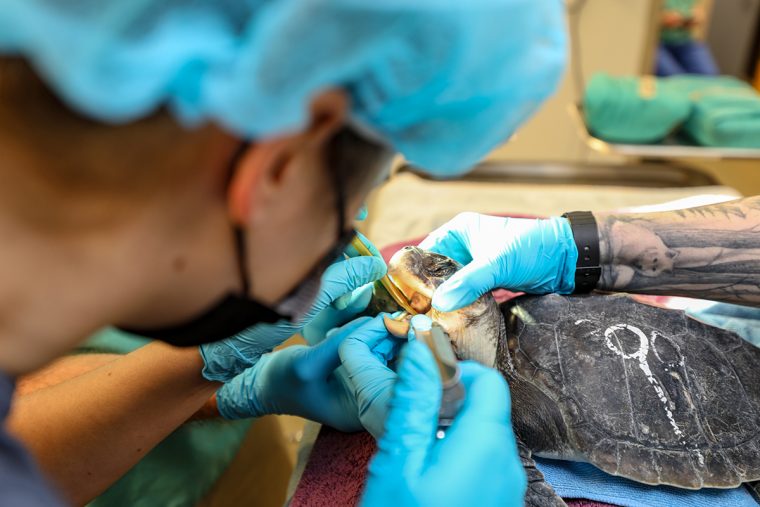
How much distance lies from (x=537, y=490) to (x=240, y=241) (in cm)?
66

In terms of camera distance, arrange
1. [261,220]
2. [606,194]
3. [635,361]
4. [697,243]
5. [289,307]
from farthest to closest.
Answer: [606,194] → [697,243] → [635,361] → [289,307] → [261,220]

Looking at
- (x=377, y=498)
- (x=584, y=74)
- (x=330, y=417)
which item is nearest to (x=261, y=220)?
Answer: (x=377, y=498)

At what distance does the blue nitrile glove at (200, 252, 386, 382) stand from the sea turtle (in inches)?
3.7

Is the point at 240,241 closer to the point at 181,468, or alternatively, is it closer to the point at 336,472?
the point at 336,472

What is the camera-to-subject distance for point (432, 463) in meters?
0.78

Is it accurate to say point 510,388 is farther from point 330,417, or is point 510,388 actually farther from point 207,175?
point 207,175

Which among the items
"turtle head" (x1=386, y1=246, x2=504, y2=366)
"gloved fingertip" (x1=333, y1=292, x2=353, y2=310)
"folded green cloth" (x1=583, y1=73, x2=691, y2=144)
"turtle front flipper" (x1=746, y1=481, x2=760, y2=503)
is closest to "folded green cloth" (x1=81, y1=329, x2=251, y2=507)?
"gloved fingertip" (x1=333, y1=292, x2=353, y2=310)

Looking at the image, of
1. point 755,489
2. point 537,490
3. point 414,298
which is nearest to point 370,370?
point 414,298

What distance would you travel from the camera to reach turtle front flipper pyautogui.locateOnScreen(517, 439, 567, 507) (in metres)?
0.92

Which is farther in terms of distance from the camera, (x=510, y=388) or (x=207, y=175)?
(x=510, y=388)

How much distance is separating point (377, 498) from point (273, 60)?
56cm

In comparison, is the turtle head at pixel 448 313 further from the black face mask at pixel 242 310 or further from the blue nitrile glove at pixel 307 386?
the black face mask at pixel 242 310

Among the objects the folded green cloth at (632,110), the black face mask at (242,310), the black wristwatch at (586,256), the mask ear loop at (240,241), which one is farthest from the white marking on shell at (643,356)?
the folded green cloth at (632,110)

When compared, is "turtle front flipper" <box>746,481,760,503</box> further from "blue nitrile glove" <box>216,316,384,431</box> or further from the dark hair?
the dark hair
